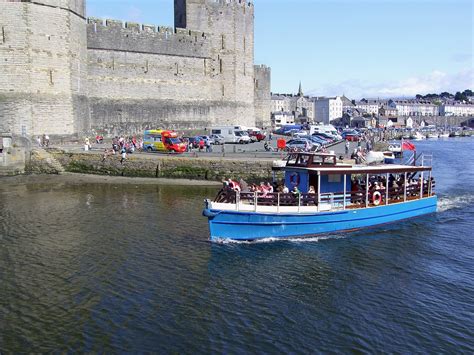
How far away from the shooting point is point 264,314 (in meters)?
11.2

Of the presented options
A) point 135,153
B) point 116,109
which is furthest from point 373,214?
point 116,109

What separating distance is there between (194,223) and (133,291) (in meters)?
6.90

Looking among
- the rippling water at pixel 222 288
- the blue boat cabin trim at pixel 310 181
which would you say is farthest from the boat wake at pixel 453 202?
the blue boat cabin trim at pixel 310 181

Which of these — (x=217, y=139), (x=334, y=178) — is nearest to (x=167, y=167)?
(x=217, y=139)

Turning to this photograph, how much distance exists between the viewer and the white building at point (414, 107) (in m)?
174

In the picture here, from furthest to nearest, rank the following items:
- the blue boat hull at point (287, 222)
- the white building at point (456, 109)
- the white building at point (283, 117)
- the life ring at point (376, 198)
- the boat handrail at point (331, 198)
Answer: the white building at point (456, 109) < the white building at point (283, 117) < the life ring at point (376, 198) < the boat handrail at point (331, 198) < the blue boat hull at point (287, 222)

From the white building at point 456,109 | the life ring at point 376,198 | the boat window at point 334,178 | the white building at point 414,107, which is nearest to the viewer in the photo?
the boat window at point 334,178

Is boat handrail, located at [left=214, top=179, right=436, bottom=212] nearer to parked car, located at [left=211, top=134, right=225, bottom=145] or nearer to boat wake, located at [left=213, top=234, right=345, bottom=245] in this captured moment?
boat wake, located at [left=213, top=234, right=345, bottom=245]

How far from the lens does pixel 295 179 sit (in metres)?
18.4

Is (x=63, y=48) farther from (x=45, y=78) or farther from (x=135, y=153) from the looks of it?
(x=135, y=153)

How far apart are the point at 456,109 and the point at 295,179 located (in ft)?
586

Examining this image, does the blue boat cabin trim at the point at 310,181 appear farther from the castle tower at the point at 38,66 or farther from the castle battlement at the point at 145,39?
the castle battlement at the point at 145,39

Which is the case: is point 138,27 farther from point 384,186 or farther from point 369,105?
point 369,105

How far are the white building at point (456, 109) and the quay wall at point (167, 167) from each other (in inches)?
6418
